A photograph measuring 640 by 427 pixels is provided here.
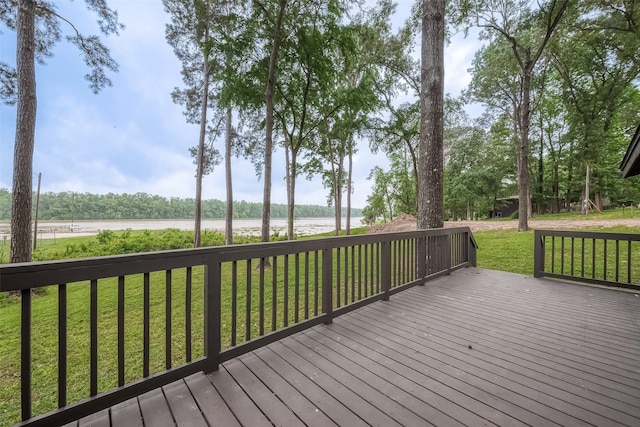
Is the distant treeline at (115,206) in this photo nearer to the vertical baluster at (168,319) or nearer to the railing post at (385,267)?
the railing post at (385,267)

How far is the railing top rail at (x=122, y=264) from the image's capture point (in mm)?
1245

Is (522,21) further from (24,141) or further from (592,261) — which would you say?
(24,141)

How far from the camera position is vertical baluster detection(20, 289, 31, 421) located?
1.25m

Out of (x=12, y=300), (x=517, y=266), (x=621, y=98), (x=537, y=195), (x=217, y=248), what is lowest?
(x=12, y=300)

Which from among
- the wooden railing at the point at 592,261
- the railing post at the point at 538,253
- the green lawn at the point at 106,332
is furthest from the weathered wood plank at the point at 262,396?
the railing post at the point at 538,253

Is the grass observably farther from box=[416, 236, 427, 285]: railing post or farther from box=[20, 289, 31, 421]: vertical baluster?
box=[416, 236, 427, 285]: railing post

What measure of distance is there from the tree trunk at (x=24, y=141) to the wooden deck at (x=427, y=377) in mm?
5902

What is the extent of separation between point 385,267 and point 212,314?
2222mm

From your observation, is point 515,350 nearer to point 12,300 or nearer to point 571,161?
point 12,300

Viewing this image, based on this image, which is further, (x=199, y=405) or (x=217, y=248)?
(x=217, y=248)

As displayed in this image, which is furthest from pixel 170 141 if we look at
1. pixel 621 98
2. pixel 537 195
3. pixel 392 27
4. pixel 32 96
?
pixel 537 195

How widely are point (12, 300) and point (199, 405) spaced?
6.85 m

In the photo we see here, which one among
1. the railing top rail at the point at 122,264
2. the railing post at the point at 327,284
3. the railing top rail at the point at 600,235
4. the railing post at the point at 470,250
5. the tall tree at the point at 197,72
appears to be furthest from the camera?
the tall tree at the point at 197,72

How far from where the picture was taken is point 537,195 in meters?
22.5
